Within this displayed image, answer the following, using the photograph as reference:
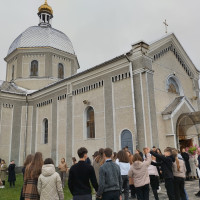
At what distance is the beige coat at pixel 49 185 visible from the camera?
4.27 metres

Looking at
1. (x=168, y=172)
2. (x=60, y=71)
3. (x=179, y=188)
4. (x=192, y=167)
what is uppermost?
(x=60, y=71)

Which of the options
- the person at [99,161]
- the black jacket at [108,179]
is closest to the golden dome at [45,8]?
the person at [99,161]

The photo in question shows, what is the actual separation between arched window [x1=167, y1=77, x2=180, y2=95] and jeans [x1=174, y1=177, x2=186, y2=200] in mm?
A: 10222

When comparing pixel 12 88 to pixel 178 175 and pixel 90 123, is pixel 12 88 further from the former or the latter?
pixel 178 175

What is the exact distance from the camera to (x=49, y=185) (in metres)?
4.28

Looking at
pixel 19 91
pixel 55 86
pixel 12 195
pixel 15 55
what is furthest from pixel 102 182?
pixel 15 55

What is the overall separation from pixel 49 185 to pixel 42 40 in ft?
76.9

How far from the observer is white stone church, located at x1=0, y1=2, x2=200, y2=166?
13547mm

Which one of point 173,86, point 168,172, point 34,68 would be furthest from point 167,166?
point 34,68

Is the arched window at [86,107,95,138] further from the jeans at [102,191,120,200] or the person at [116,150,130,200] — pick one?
the jeans at [102,191,120,200]

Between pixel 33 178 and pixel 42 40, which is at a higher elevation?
pixel 42 40

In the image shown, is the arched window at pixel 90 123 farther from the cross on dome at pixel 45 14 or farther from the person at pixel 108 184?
the cross on dome at pixel 45 14

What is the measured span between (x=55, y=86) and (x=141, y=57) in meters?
9.01

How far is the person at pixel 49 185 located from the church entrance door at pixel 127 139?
9.41 m
